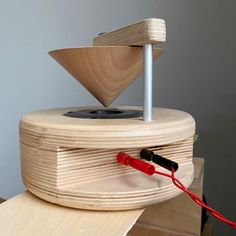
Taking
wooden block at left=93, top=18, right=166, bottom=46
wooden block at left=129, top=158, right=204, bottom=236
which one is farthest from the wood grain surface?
wooden block at left=129, top=158, right=204, bottom=236

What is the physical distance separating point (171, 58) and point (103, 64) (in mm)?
547

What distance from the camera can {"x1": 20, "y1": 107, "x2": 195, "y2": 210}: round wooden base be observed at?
0.37 metres

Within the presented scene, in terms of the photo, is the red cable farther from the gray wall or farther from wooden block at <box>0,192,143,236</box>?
the gray wall

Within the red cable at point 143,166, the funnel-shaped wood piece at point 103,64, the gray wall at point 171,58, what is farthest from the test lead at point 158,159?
the gray wall at point 171,58

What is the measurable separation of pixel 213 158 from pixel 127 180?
619mm

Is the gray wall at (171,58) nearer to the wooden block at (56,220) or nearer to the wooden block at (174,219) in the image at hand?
the wooden block at (174,219)

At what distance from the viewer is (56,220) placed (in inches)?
13.8

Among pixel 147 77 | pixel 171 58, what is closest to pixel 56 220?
pixel 147 77

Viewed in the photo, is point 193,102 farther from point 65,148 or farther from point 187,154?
point 65,148

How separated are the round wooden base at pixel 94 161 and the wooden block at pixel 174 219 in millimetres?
191

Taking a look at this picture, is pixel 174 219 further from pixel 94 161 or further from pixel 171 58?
pixel 171 58

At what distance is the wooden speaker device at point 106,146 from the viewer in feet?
1.20

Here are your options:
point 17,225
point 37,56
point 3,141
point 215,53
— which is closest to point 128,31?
point 17,225

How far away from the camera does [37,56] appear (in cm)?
112
